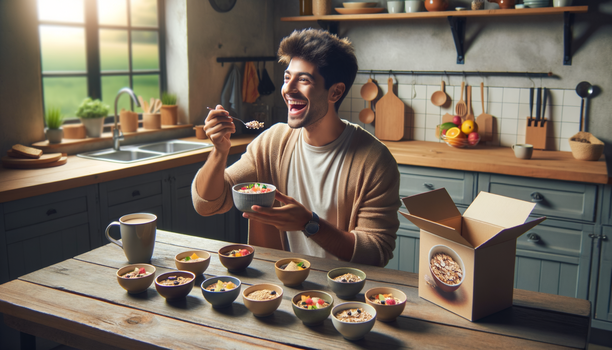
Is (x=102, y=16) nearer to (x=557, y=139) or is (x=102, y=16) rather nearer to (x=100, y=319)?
(x=100, y=319)

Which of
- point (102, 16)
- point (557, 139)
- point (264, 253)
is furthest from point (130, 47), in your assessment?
point (557, 139)

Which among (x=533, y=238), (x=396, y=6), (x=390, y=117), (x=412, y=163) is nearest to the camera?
(x=533, y=238)

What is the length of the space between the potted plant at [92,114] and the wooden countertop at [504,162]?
180 centimetres

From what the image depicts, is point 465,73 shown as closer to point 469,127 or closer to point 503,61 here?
point 503,61

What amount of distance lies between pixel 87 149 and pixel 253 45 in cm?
164

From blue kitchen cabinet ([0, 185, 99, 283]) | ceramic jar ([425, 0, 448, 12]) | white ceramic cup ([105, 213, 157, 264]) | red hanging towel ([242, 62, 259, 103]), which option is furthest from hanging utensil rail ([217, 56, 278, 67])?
white ceramic cup ([105, 213, 157, 264])

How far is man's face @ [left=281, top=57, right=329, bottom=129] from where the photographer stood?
1.66 metres

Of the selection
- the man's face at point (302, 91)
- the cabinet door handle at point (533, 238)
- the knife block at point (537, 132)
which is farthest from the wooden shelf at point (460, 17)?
the man's face at point (302, 91)

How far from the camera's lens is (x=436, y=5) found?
3322 mm

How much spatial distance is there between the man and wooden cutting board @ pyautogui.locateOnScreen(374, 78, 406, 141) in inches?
76.3

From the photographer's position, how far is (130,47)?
344 centimetres

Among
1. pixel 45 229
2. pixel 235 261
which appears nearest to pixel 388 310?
pixel 235 261

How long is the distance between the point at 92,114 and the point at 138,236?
1.88 m

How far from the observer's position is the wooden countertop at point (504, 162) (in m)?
2.64
